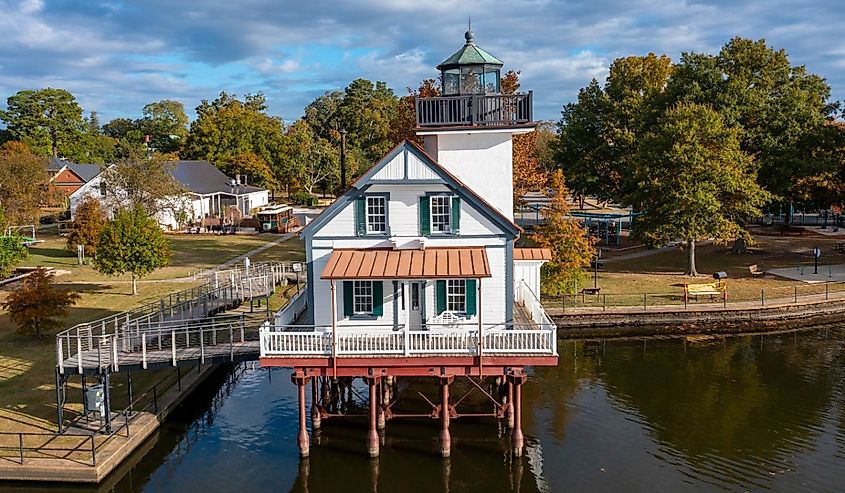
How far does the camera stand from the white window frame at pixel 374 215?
22062mm

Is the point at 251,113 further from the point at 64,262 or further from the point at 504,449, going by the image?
the point at 504,449

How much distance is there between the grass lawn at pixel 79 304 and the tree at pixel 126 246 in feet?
6.24

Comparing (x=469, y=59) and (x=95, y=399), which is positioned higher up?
(x=469, y=59)

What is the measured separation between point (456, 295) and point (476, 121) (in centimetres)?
587

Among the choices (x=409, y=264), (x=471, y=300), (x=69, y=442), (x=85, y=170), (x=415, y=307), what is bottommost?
(x=69, y=442)

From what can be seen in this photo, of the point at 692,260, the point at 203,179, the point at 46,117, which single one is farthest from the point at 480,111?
the point at 46,117

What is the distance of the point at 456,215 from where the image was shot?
865 inches

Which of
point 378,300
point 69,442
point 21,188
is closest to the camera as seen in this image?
point 69,442

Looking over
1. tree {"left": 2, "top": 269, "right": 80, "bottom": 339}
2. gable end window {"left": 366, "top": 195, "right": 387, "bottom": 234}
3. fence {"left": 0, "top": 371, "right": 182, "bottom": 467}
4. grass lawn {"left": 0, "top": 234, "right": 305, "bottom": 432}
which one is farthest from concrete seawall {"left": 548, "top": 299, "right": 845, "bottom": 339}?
tree {"left": 2, "top": 269, "right": 80, "bottom": 339}

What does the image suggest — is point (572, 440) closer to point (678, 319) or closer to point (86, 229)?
point (678, 319)

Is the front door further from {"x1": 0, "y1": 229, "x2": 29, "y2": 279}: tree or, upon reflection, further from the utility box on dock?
{"x1": 0, "y1": 229, "x2": 29, "y2": 279}: tree

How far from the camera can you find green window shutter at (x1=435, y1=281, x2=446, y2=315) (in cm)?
2183

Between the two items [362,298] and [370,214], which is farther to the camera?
[370,214]

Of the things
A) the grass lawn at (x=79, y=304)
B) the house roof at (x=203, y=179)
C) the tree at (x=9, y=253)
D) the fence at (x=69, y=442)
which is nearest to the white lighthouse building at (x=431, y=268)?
the fence at (x=69, y=442)
